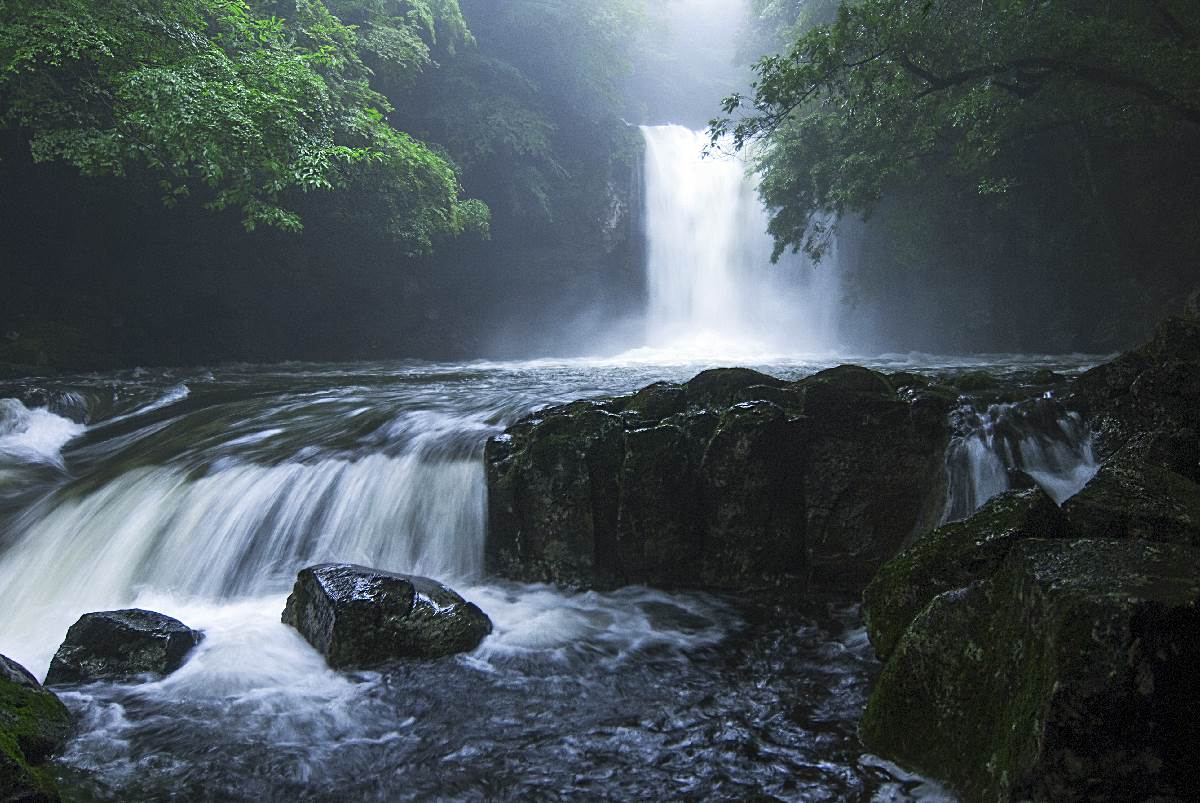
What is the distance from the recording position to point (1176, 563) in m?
2.54

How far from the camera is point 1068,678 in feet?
7.49

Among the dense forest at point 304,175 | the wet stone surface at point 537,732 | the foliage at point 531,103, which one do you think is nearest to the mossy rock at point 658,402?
the wet stone surface at point 537,732

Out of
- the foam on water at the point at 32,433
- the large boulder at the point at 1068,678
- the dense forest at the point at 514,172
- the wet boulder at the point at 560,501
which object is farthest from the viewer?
the dense forest at the point at 514,172

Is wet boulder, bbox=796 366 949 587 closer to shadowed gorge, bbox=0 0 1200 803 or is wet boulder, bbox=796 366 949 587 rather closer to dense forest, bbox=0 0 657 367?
shadowed gorge, bbox=0 0 1200 803

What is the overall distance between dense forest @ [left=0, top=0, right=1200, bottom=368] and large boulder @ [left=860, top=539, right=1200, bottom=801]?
35.2 ft

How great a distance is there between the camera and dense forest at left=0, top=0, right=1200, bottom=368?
10633mm

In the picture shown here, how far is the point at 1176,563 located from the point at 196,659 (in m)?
5.26

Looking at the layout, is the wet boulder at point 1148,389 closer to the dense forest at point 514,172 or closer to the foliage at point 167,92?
the dense forest at point 514,172

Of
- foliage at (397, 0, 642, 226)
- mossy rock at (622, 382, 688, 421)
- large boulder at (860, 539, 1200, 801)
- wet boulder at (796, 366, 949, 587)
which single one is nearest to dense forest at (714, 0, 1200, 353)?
wet boulder at (796, 366, 949, 587)

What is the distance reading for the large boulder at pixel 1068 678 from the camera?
7.29 feet

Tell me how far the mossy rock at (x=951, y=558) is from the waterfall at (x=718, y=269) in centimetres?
2305

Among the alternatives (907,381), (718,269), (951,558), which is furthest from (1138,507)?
(718,269)

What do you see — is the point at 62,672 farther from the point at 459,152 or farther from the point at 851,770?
the point at 459,152

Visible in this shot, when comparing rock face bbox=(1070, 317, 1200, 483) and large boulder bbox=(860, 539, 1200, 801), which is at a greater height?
rock face bbox=(1070, 317, 1200, 483)
